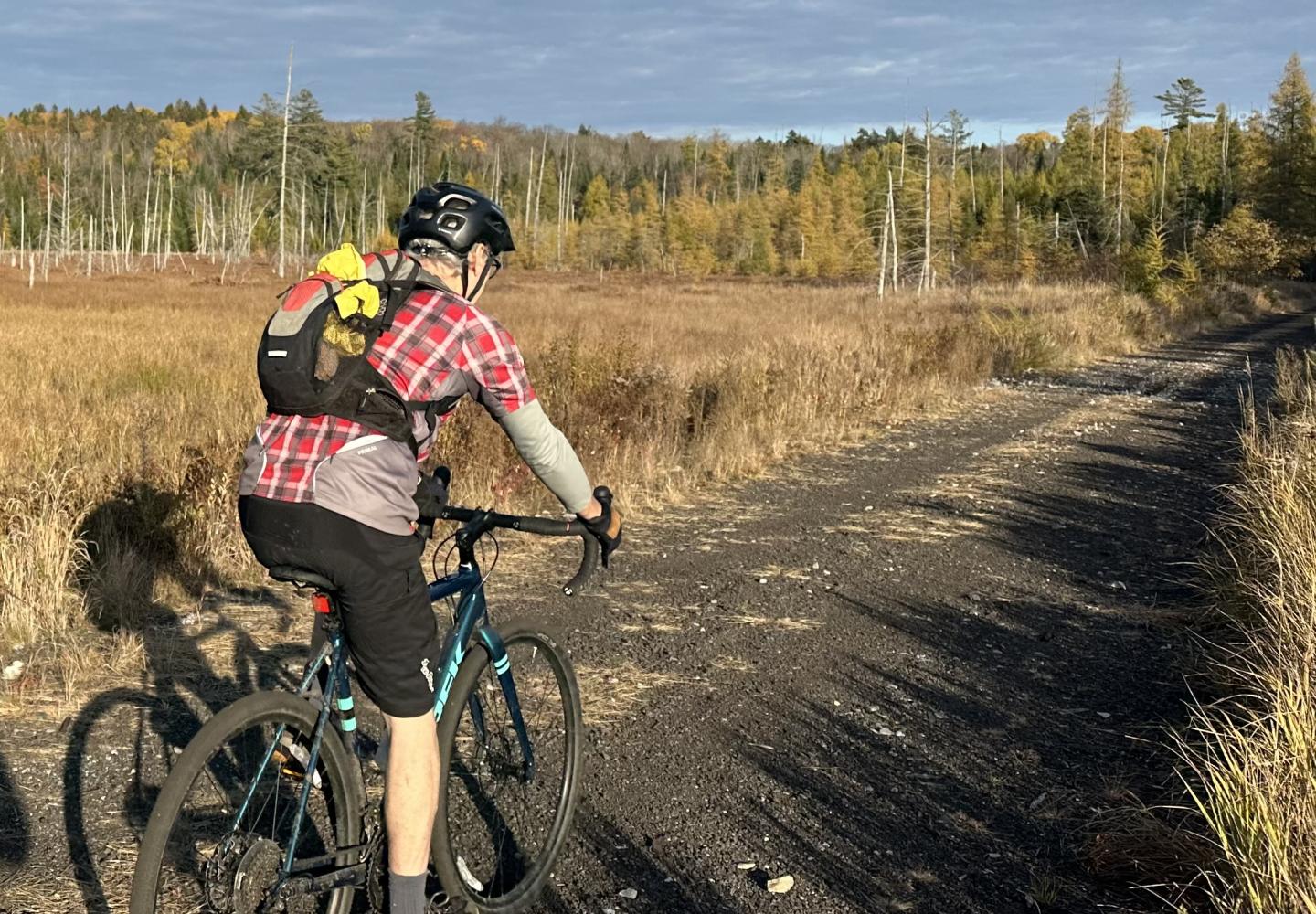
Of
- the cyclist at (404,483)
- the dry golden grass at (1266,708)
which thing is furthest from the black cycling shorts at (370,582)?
the dry golden grass at (1266,708)

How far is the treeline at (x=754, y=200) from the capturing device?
65.4 m

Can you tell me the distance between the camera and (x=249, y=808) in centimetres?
246

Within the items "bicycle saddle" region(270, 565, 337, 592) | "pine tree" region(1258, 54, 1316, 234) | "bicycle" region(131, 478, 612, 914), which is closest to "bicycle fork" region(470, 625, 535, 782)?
"bicycle" region(131, 478, 612, 914)

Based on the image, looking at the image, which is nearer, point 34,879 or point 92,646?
point 34,879

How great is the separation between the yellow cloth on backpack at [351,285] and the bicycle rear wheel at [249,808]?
34.8 inches

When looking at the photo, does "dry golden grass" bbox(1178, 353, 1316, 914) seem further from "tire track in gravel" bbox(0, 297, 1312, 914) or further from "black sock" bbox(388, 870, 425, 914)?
"black sock" bbox(388, 870, 425, 914)

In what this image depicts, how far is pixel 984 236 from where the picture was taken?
302ft

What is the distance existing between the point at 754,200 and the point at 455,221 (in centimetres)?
10962

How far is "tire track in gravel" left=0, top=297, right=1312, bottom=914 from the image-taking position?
131 inches

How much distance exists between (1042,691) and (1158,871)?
1.77 m

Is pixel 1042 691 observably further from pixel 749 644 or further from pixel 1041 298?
pixel 1041 298

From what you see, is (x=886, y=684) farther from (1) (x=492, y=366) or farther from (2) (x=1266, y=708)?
(1) (x=492, y=366)

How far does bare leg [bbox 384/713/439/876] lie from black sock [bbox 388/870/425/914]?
0.05 ft

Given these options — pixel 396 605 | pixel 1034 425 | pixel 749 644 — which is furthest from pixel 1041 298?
pixel 396 605
